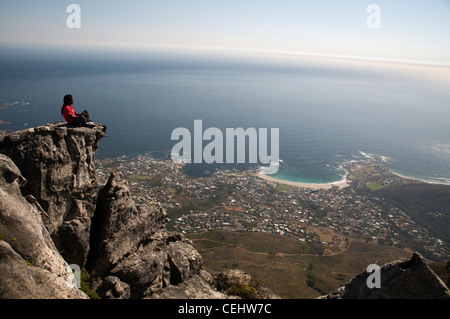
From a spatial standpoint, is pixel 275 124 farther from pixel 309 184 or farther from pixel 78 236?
pixel 78 236

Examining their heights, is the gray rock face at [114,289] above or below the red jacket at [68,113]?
below

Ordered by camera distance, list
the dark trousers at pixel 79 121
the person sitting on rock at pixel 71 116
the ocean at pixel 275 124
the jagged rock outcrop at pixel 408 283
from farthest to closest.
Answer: the ocean at pixel 275 124 → the dark trousers at pixel 79 121 → the person sitting on rock at pixel 71 116 → the jagged rock outcrop at pixel 408 283

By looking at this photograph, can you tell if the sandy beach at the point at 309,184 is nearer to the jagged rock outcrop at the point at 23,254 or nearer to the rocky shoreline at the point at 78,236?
the rocky shoreline at the point at 78,236

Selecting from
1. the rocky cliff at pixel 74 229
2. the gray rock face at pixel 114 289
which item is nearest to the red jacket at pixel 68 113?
the rocky cliff at pixel 74 229

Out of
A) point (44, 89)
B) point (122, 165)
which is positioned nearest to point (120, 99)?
point (44, 89)

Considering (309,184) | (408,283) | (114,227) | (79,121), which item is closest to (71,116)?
(79,121)
